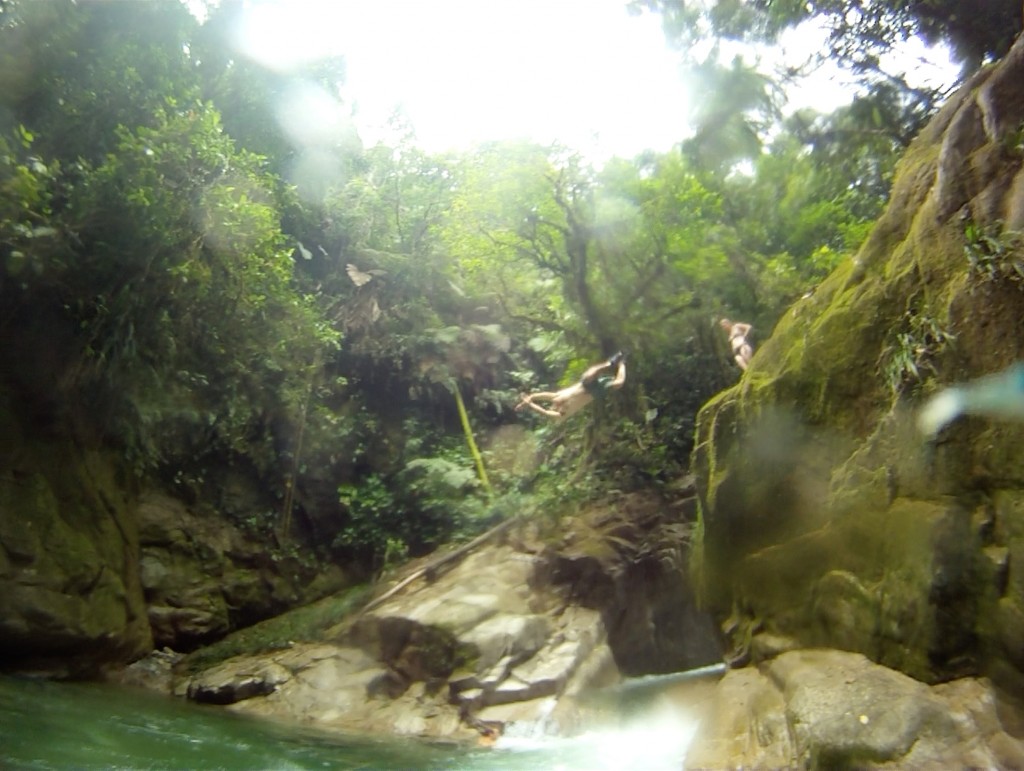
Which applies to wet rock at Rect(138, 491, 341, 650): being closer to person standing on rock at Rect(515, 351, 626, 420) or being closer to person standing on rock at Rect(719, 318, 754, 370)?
person standing on rock at Rect(515, 351, 626, 420)

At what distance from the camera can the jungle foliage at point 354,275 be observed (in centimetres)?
975

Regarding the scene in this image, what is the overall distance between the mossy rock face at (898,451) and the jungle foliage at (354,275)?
5.23m

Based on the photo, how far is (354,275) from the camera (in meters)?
17.7

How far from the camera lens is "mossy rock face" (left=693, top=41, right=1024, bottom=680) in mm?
5434

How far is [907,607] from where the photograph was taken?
5730 mm

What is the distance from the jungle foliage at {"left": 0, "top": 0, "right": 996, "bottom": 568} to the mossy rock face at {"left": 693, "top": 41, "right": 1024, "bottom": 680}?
17.1 feet

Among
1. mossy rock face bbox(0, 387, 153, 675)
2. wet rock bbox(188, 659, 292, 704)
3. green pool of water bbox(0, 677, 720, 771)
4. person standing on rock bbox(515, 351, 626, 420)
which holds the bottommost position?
green pool of water bbox(0, 677, 720, 771)

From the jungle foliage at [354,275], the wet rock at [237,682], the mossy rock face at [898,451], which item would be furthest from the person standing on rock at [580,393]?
the wet rock at [237,682]

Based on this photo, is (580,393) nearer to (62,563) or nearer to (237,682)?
(237,682)

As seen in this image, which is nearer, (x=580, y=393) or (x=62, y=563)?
(x=62, y=563)

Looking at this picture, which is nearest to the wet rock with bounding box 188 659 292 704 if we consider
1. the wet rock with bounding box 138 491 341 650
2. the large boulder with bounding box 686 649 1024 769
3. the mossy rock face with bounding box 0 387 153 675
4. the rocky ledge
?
the rocky ledge

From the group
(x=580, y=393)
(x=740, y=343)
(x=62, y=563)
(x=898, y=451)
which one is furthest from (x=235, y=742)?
(x=740, y=343)

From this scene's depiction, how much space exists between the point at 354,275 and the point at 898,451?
1346 cm

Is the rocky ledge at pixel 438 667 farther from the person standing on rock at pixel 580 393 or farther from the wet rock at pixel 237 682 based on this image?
the person standing on rock at pixel 580 393
